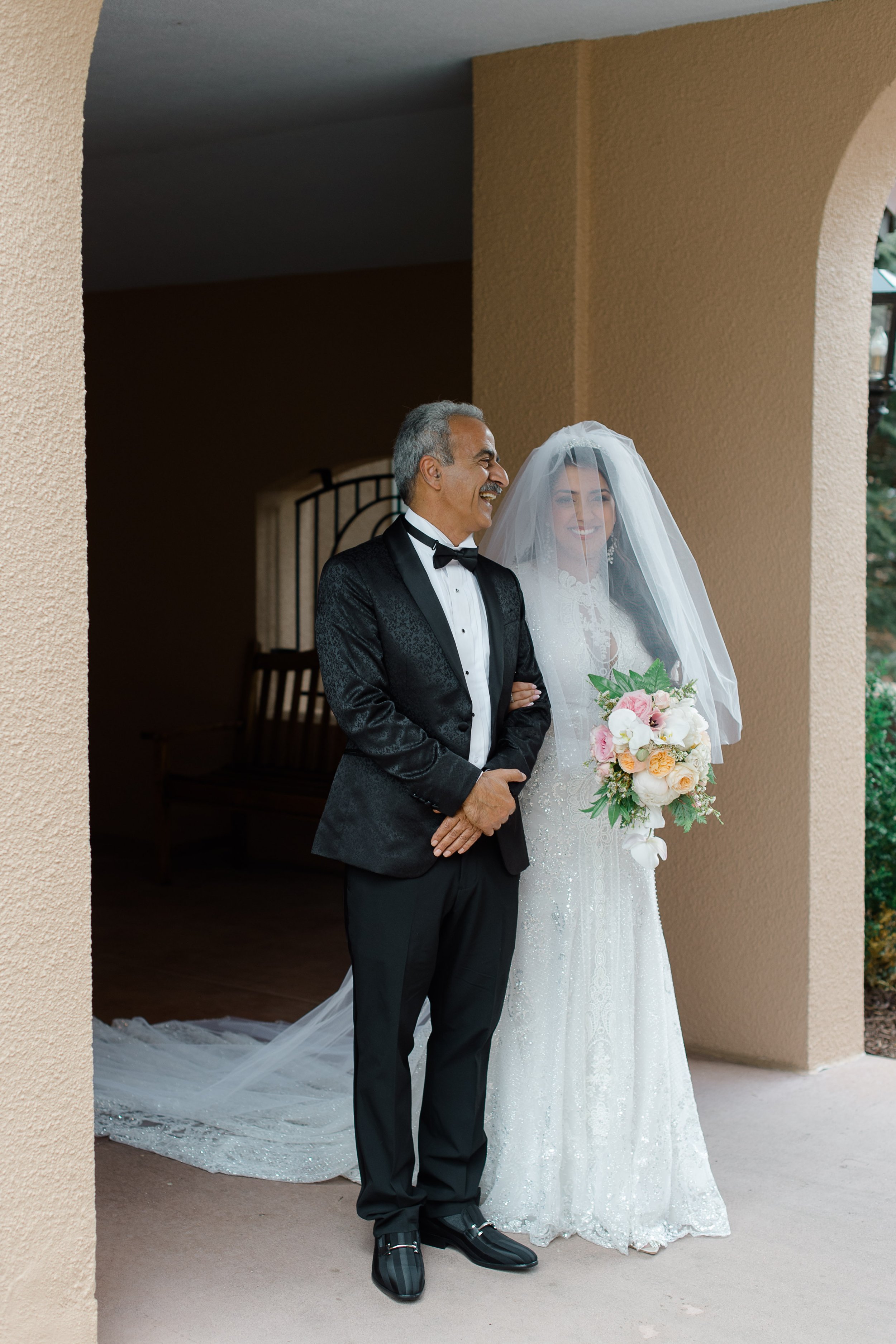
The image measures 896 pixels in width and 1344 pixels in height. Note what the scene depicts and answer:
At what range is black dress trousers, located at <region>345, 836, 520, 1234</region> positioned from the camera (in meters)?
2.79

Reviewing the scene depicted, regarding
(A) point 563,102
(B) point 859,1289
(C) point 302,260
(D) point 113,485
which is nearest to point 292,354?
(C) point 302,260

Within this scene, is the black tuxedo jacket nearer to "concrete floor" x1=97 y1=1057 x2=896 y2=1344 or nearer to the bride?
the bride

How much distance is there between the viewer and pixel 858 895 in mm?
4227

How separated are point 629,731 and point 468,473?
65 centimetres

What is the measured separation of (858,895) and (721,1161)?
1.15 metres

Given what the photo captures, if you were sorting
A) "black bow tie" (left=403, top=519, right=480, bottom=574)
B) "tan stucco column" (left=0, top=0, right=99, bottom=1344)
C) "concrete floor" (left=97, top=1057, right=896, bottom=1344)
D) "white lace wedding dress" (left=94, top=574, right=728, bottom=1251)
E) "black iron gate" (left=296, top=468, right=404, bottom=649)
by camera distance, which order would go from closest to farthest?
"tan stucco column" (left=0, top=0, right=99, bottom=1344)
"concrete floor" (left=97, top=1057, right=896, bottom=1344)
"black bow tie" (left=403, top=519, right=480, bottom=574)
"white lace wedding dress" (left=94, top=574, right=728, bottom=1251)
"black iron gate" (left=296, top=468, right=404, bottom=649)

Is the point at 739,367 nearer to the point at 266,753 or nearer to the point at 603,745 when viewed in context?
the point at 603,745

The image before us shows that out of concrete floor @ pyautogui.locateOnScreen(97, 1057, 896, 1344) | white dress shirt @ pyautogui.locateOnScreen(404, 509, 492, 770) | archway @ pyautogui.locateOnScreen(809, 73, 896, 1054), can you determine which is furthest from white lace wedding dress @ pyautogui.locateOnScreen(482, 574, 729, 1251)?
archway @ pyautogui.locateOnScreen(809, 73, 896, 1054)

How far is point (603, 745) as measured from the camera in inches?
109

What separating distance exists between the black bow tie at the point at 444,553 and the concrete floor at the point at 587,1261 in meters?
1.52

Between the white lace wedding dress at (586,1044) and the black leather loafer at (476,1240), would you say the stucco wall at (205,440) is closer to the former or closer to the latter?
the white lace wedding dress at (586,1044)

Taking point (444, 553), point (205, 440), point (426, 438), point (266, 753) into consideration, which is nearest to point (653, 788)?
point (444, 553)

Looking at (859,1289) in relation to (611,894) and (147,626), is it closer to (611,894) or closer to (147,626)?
(611,894)

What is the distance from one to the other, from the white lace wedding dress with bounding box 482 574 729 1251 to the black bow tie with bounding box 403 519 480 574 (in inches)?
10.8
